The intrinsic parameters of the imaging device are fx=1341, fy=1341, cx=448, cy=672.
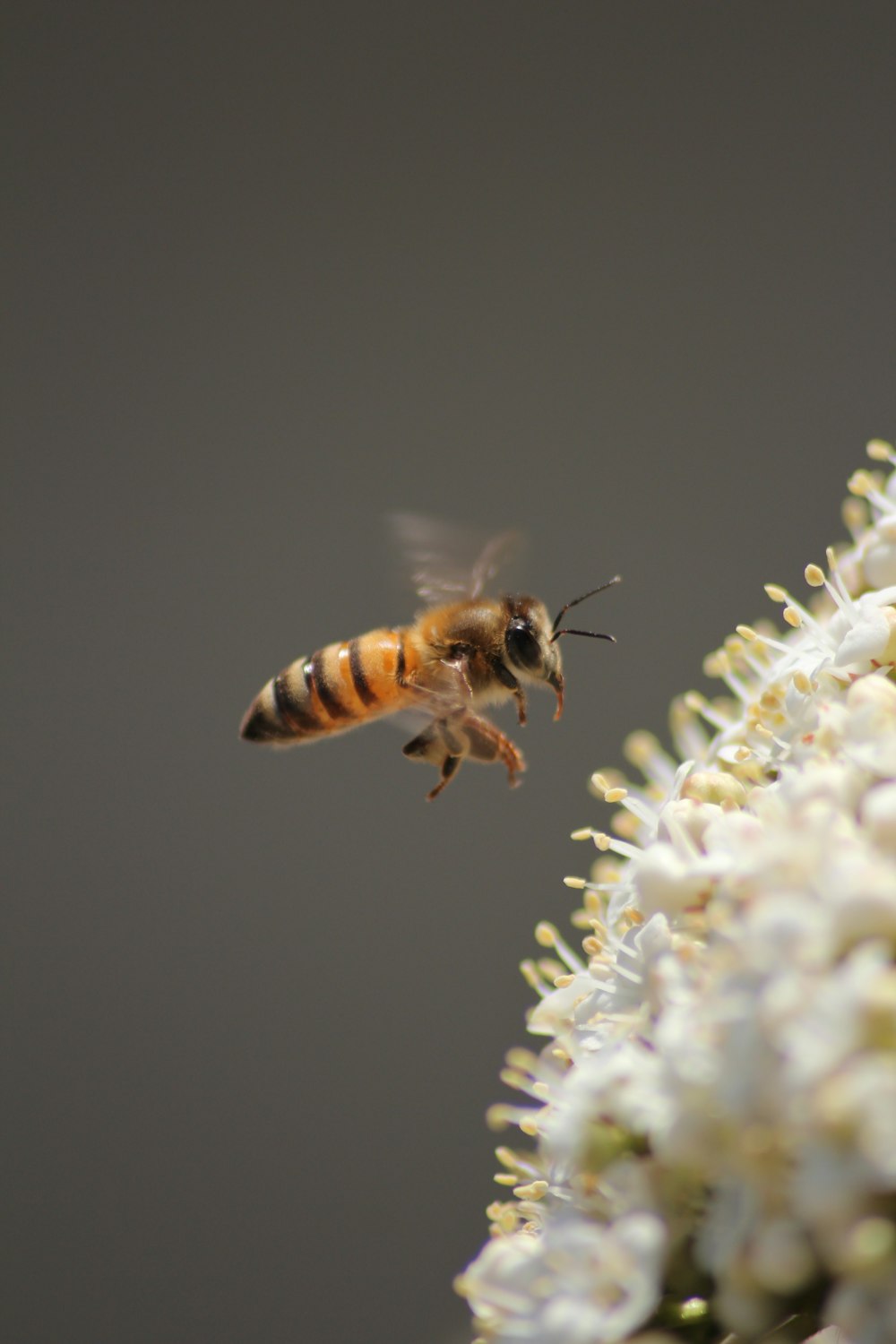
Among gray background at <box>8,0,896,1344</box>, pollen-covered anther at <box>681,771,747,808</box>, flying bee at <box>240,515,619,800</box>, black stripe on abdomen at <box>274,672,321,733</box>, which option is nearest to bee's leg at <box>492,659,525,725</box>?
flying bee at <box>240,515,619,800</box>

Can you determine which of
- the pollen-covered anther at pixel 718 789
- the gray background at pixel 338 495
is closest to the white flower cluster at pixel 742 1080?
the pollen-covered anther at pixel 718 789

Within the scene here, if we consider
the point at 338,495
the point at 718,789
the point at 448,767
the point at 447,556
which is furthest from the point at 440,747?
the point at 338,495

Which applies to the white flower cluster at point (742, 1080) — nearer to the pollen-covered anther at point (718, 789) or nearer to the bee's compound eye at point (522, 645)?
the pollen-covered anther at point (718, 789)

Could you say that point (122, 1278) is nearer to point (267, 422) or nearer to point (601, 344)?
point (267, 422)

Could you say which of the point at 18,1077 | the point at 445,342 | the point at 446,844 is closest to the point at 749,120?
the point at 445,342

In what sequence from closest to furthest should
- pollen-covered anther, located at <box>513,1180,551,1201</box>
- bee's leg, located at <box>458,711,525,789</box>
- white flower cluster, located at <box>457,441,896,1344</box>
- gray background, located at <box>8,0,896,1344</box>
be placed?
white flower cluster, located at <box>457,441,896,1344</box> < pollen-covered anther, located at <box>513,1180,551,1201</box> < bee's leg, located at <box>458,711,525,789</box> < gray background, located at <box>8,0,896,1344</box>

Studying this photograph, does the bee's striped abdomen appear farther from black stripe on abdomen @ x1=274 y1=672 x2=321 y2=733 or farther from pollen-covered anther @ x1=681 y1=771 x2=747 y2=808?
pollen-covered anther @ x1=681 y1=771 x2=747 y2=808
